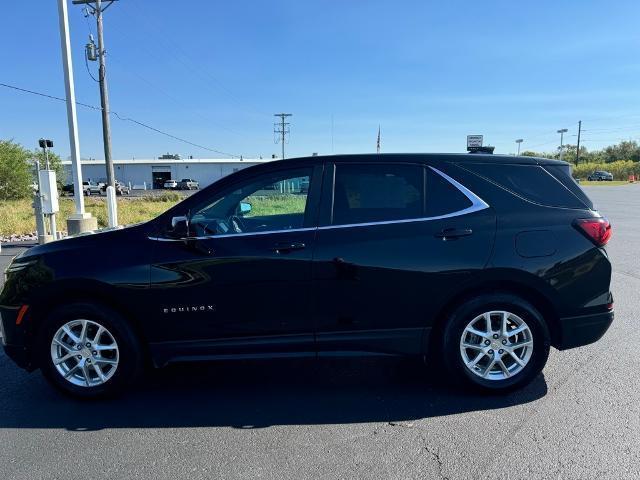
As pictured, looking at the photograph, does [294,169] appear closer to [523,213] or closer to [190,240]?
[190,240]

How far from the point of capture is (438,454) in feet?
9.96

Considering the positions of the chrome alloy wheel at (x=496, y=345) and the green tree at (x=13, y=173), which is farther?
the green tree at (x=13, y=173)

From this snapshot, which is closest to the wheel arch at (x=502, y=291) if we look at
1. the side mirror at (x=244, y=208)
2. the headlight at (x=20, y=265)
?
the side mirror at (x=244, y=208)

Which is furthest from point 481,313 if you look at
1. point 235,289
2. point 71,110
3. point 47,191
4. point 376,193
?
point 71,110

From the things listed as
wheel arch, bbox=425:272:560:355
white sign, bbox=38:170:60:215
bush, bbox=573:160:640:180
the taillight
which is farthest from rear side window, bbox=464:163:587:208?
bush, bbox=573:160:640:180

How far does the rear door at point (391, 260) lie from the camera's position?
12.0 feet

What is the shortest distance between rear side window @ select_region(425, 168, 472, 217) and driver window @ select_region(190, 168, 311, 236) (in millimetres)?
951

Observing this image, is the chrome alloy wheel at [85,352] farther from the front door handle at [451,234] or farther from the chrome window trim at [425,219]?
the front door handle at [451,234]

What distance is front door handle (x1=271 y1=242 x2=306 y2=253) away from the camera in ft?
12.0

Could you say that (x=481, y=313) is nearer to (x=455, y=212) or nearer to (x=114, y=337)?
(x=455, y=212)

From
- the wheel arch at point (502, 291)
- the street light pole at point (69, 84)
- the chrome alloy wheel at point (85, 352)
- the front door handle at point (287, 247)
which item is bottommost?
the chrome alloy wheel at point (85, 352)

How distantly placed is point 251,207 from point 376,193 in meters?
1.06

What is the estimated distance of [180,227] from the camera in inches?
145

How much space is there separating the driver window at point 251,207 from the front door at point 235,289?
0.03m
